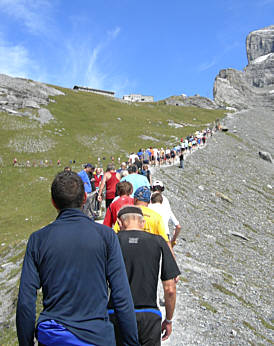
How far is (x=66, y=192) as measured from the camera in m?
3.25

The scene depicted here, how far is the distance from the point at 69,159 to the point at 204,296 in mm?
41299

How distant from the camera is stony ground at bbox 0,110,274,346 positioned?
831cm

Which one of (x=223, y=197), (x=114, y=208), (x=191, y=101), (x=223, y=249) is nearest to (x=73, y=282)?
(x=114, y=208)

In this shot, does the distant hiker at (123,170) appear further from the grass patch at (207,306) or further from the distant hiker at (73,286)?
the distant hiker at (73,286)

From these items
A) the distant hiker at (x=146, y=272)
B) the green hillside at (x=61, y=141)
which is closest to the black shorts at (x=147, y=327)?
the distant hiker at (x=146, y=272)

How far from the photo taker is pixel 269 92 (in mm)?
158125

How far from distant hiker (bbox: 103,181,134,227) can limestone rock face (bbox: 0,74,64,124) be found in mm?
62180

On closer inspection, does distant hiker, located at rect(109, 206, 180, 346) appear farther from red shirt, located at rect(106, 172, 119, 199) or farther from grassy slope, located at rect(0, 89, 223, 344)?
grassy slope, located at rect(0, 89, 223, 344)

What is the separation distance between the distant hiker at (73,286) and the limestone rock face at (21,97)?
215ft

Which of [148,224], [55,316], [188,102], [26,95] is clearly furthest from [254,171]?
[188,102]

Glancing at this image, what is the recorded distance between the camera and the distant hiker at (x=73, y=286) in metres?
2.88

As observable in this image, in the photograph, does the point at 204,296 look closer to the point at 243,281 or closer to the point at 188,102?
the point at 243,281

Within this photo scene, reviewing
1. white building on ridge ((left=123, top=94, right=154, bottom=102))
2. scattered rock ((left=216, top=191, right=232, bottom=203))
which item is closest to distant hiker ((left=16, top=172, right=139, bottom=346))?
scattered rock ((left=216, top=191, right=232, bottom=203))

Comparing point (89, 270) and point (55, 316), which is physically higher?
point (89, 270)
